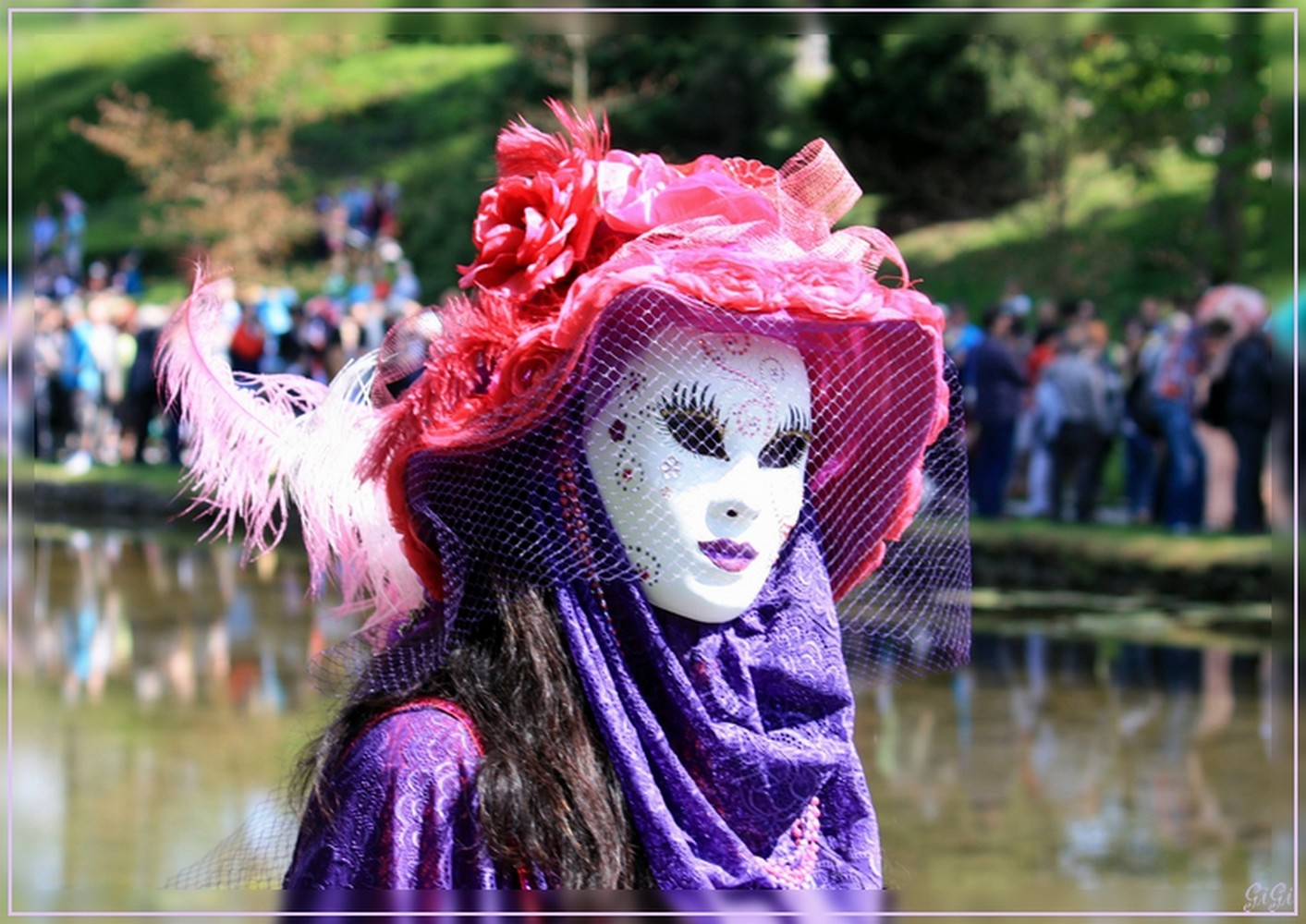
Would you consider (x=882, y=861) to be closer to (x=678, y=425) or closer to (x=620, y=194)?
(x=678, y=425)

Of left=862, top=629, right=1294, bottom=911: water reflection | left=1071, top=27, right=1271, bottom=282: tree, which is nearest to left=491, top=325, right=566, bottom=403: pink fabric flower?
left=862, top=629, right=1294, bottom=911: water reflection

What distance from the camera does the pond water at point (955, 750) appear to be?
4965 millimetres

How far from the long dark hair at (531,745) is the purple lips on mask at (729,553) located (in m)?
0.19

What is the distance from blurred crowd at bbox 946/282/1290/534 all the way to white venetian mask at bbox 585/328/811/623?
8529mm

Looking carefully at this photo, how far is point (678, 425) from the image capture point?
6.19ft

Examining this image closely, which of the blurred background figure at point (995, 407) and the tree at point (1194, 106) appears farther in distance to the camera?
the tree at point (1194, 106)

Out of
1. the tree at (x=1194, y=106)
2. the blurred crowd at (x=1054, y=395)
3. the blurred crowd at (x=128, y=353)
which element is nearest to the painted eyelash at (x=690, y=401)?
the blurred crowd at (x=1054, y=395)

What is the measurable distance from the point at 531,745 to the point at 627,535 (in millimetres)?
266

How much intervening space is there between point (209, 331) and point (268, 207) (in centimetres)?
2159

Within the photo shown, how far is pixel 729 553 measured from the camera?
188 cm

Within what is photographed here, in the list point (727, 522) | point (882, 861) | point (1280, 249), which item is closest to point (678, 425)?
point (727, 522)

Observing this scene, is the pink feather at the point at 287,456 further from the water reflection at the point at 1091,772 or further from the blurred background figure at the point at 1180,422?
the blurred background figure at the point at 1180,422

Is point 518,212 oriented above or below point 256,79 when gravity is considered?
below

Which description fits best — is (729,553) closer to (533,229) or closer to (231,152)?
(533,229)
